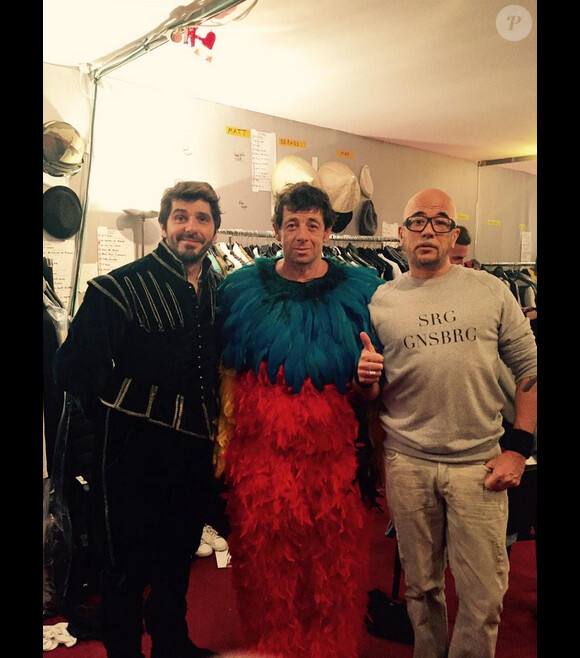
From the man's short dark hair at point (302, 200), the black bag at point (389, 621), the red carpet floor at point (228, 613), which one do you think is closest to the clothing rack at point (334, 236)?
the man's short dark hair at point (302, 200)

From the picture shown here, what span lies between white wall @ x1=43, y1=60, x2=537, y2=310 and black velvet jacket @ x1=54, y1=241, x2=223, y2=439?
0.09m

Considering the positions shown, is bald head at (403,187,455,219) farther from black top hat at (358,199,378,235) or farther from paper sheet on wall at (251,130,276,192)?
paper sheet on wall at (251,130,276,192)

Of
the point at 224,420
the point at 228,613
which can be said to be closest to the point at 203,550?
the point at 228,613

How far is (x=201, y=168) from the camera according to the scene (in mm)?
1336

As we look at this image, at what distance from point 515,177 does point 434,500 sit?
0.83 metres

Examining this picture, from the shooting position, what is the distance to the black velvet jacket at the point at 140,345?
1.21 metres

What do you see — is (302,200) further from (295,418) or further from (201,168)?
(295,418)

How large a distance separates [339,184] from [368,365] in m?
0.51

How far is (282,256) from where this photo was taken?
1.37m

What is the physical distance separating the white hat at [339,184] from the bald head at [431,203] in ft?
0.72

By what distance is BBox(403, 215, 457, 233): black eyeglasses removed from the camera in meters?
1.27

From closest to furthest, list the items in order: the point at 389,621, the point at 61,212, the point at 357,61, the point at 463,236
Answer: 1. the point at 61,212
2. the point at 463,236
3. the point at 357,61
4. the point at 389,621

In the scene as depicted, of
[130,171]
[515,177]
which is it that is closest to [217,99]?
[130,171]

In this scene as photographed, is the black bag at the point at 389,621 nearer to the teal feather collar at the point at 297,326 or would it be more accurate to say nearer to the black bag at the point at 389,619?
the black bag at the point at 389,619
